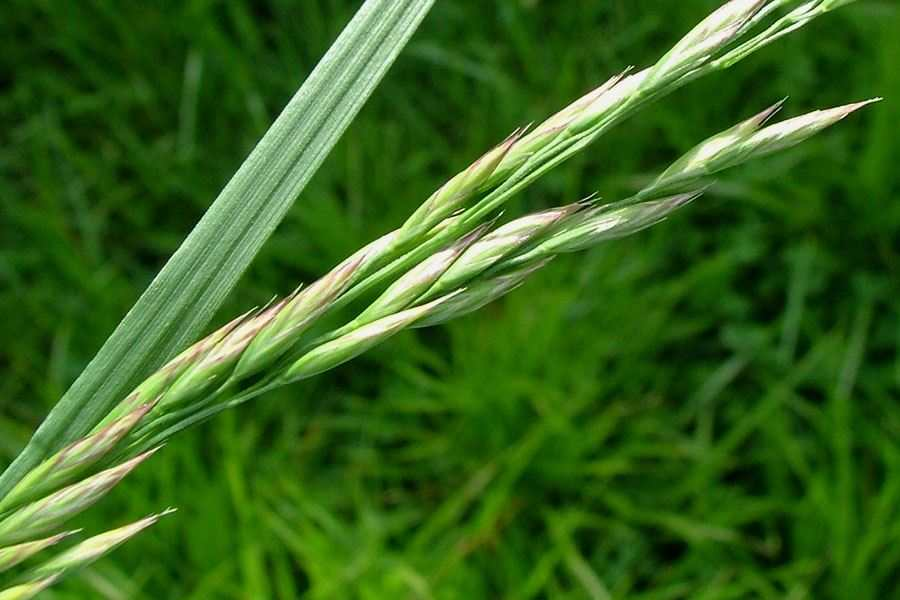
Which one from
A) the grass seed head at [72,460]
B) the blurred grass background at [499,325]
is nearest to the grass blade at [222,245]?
the grass seed head at [72,460]

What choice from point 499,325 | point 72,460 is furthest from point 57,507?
point 499,325

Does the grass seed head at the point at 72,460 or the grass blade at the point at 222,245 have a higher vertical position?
the grass blade at the point at 222,245

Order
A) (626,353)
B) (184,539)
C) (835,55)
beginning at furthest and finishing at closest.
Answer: (835,55) < (626,353) < (184,539)

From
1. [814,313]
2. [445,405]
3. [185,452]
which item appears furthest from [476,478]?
[814,313]

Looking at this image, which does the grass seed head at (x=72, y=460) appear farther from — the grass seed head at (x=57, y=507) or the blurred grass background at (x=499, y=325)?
the blurred grass background at (x=499, y=325)

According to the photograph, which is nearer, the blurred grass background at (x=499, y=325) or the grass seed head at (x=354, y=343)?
the grass seed head at (x=354, y=343)

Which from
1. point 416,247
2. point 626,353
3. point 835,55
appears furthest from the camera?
point 835,55

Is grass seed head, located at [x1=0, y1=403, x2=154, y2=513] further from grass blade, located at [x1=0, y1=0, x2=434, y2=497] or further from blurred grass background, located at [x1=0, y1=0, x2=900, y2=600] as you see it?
blurred grass background, located at [x1=0, y1=0, x2=900, y2=600]

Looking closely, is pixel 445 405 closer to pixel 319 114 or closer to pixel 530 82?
pixel 530 82
